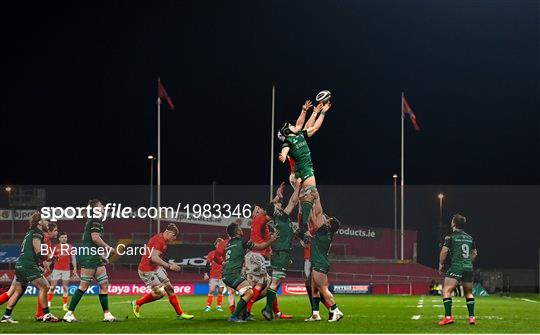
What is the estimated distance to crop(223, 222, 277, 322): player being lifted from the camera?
63.9ft

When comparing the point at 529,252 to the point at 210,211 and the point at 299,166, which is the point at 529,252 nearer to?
the point at 210,211

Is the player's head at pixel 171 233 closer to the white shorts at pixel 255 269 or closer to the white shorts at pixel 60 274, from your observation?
the white shorts at pixel 255 269

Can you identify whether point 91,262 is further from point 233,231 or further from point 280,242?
point 280,242

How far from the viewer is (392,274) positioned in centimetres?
5984

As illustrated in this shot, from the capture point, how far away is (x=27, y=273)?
66.1 feet

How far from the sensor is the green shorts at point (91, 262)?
Result: 20.2 meters

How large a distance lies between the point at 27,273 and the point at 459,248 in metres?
10.2

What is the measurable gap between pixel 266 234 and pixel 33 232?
562cm

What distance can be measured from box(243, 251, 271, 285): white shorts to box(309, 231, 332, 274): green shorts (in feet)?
5.01

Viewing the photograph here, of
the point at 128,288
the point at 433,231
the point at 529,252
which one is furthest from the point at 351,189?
the point at 128,288

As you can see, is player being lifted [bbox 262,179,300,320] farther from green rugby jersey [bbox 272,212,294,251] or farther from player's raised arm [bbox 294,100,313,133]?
player's raised arm [bbox 294,100,313,133]

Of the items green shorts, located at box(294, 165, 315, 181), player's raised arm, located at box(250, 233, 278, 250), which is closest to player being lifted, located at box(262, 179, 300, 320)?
player's raised arm, located at box(250, 233, 278, 250)

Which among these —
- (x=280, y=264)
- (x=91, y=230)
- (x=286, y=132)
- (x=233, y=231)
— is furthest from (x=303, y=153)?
(x=91, y=230)

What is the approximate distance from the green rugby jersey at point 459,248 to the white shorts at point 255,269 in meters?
4.39
